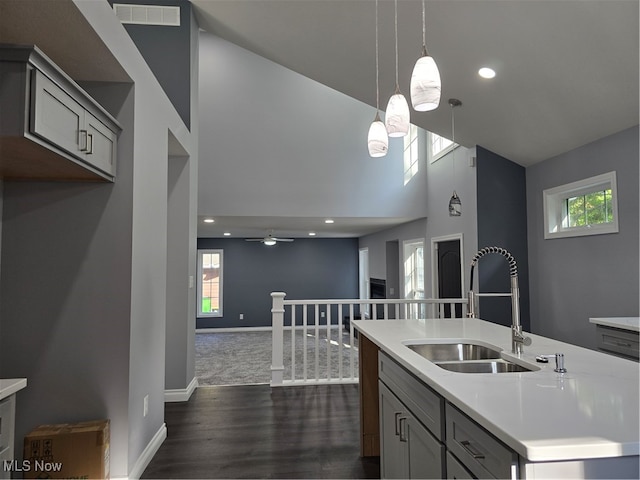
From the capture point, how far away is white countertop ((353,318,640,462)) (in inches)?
36.5

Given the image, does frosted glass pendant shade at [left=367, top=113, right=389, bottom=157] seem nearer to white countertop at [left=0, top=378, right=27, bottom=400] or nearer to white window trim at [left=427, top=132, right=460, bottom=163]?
white countertop at [left=0, top=378, right=27, bottom=400]

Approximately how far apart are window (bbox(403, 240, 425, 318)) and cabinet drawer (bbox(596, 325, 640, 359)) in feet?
11.6

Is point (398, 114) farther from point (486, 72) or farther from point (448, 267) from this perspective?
point (448, 267)

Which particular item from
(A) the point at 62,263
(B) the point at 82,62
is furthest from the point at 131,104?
(A) the point at 62,263

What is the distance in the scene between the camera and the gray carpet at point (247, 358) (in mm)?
5502

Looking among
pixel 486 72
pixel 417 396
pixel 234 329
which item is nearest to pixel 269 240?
pixel 234 329

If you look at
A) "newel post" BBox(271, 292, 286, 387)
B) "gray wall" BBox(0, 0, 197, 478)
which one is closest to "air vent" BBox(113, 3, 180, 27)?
"gray wall" BBox(0, 0, 197, 478)

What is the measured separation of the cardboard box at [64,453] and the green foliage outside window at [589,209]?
Result: 419 centimetres

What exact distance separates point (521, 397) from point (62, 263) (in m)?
2.33

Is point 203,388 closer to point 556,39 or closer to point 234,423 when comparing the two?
point 234,423

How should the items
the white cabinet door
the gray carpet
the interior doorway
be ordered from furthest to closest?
1. the gray carpet
2. the interior doorway
3. the white cabinet door

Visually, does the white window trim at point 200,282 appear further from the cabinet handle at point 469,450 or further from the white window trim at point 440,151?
the cabinet handle at point 469,450

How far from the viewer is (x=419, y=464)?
1621mm

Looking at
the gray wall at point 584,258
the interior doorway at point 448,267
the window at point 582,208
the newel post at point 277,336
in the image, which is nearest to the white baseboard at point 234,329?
the interior doorway at point 448,267
